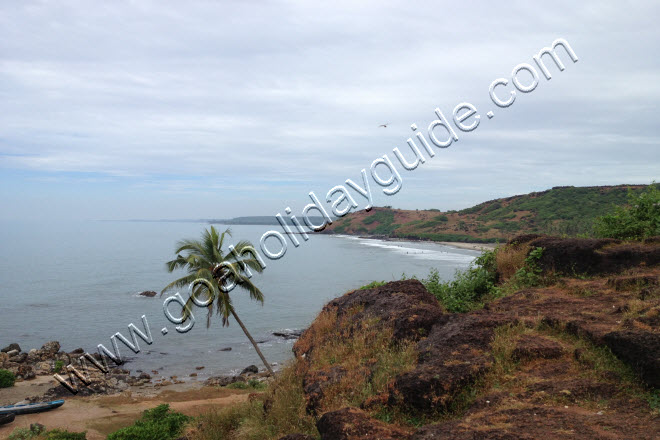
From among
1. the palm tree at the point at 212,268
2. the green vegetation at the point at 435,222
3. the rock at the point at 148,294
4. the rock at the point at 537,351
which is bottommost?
the green vegetation at the point at 435,222

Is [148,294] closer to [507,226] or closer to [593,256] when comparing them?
[593,256]

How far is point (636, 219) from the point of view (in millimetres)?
12172

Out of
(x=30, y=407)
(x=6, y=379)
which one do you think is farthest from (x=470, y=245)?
(x=30, y=407)

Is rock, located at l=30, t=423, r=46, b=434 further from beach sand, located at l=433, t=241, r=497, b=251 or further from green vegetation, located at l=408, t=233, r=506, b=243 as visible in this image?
green vegetation, located at l=408, t=233, r=506, b=243

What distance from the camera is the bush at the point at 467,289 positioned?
10484 millimetres

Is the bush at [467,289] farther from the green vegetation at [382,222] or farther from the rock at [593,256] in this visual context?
the green vegetation at [382,222]

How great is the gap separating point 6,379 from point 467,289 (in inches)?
1065

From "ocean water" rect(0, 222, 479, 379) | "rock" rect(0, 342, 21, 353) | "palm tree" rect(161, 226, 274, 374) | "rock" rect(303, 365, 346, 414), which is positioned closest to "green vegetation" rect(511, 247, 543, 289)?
"rock" rect(303, 365, 346, 414)

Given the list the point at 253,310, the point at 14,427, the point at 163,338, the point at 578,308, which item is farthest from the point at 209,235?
the point at 253,310

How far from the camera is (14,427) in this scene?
19.0 meters

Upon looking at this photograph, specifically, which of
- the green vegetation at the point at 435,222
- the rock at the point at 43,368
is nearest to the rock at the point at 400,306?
the rock at the point at 43,368

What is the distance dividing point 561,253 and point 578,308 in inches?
107

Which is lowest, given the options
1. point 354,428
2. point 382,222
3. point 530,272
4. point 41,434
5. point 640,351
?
point 640,351

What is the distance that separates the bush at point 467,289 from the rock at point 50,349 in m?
30.4
